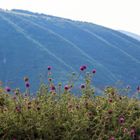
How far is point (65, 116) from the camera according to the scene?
5.70 meters

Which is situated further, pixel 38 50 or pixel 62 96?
pixel 38 50

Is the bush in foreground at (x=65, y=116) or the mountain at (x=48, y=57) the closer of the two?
the bush in foreground at (x=65, y=116)

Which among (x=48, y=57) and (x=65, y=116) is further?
(x=48, y=57)

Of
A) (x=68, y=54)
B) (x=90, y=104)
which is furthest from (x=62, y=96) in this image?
(x=68, y=54)

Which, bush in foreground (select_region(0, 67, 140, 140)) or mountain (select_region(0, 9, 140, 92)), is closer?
bush in foreground (select_region(0, 67, 140, 140))

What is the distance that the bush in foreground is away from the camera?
5.48 meters

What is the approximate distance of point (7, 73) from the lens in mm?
146625

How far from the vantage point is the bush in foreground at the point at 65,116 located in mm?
5484

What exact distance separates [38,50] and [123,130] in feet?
526

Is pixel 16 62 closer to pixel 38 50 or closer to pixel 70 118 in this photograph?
pixel 38 50

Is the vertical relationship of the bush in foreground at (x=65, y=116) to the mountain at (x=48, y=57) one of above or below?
above

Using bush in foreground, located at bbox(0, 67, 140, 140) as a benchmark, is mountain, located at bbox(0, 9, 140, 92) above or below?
below

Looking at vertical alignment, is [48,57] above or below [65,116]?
below

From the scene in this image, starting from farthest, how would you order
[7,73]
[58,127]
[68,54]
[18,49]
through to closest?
[68,54] → [18,49] → [7,73] → [58,127]
